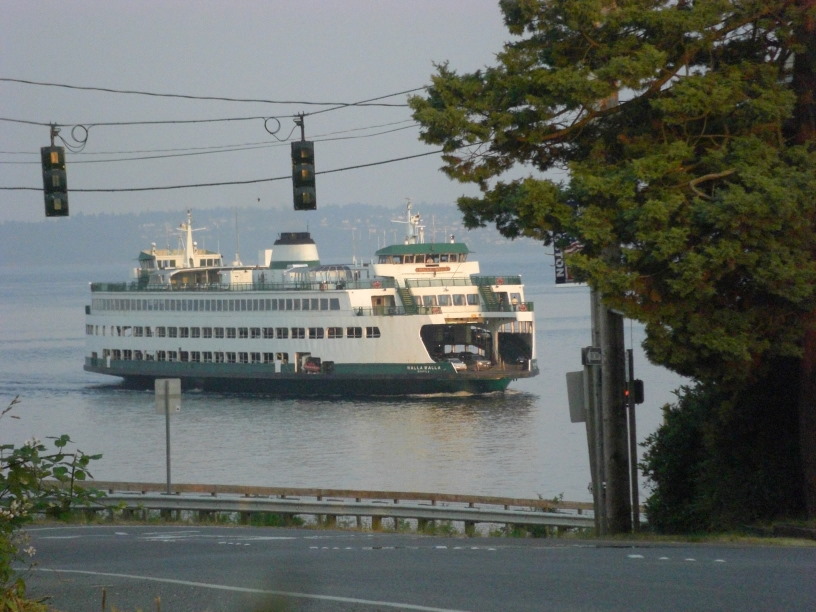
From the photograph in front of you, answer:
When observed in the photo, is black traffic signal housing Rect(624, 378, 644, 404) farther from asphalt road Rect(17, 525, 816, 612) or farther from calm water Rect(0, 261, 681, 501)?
calm water Rect(0, 261, 681, 501)

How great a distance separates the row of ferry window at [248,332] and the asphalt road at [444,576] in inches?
1819

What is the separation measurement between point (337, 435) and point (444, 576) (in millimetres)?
40841

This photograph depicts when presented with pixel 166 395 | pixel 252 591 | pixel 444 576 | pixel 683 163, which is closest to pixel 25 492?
pixel 252 591

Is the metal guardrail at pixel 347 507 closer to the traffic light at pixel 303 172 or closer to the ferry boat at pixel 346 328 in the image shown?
the traffic light at pixel 303 172

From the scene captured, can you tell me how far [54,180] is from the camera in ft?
57.4

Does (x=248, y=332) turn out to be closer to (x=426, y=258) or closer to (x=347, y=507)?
(x=426, y=258)

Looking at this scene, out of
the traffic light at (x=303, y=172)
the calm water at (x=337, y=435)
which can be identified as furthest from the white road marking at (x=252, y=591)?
the calm water at (x=337, y=435)

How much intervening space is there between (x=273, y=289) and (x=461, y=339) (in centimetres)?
996

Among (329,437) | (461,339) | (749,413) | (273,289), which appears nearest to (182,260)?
(273,289)

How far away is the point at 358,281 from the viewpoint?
6141 cm

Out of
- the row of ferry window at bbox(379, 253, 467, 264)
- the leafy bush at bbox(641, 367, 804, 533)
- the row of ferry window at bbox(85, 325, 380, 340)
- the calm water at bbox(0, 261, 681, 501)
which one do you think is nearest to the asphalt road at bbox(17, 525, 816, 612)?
the leafy bush at bbox(641, 367, 804, 533)

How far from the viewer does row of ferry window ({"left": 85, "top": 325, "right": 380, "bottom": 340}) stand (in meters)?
60.0

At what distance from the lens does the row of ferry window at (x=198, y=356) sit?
62.5 meters

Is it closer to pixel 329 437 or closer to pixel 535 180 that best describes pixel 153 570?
pixel 535 180
